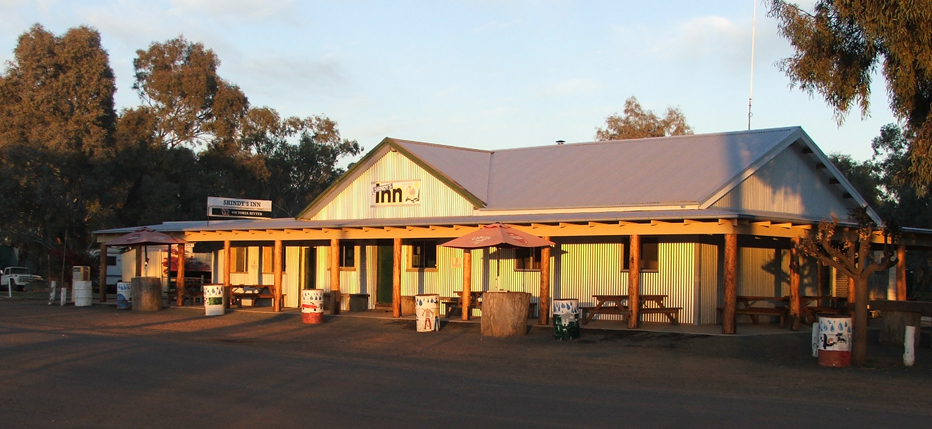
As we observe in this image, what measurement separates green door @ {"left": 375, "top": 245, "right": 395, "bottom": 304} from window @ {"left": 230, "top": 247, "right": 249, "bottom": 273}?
5894 mm

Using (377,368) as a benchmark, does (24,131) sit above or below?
above

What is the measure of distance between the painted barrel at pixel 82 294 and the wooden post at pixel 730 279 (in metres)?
21.9

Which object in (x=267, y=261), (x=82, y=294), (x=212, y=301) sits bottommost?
(x=82, y=294)

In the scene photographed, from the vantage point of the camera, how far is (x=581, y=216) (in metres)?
20.9

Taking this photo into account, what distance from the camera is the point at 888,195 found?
54.2m

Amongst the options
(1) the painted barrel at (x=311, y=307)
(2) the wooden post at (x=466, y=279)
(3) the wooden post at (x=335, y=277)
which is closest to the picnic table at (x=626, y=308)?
(2) the wooden post at (x=466, y=279)

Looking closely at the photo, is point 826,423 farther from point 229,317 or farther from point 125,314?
point 125,314

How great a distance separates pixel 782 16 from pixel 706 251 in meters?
7.03

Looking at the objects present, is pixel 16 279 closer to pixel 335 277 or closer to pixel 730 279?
pixel 335 277

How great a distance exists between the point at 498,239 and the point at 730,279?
4954 millimetres

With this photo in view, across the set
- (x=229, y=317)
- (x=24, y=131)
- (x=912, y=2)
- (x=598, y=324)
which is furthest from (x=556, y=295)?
(x=24, y=131)

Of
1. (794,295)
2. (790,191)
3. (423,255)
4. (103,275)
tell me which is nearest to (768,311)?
(794,295)

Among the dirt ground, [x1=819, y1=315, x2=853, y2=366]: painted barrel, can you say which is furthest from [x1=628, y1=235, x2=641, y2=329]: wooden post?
[x1=819, y1=315, x2=853, y2=366]: painted barrel

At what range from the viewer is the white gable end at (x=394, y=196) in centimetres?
2586
